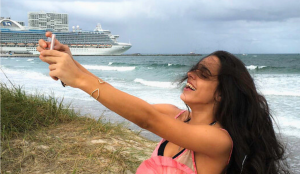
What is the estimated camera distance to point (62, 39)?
49375 millimetres

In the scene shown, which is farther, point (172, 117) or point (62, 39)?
point (62, 39)

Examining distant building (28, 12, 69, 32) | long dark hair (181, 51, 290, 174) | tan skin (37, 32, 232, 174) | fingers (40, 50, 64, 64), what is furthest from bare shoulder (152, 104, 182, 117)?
distant building (28, 12, 69, 32)

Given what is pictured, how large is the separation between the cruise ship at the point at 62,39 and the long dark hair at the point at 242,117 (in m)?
49.7

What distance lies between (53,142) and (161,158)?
183 centimetres

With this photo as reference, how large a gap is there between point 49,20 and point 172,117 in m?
61.1

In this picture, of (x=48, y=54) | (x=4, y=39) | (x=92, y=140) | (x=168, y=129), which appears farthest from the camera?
(x=4, y=39)

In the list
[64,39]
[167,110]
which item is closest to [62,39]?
[64,39]

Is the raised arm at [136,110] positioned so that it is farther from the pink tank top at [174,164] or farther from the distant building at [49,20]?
the distant building at [49,20]

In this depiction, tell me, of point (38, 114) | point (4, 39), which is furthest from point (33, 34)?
point (38, 114)

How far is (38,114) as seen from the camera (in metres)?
3.16

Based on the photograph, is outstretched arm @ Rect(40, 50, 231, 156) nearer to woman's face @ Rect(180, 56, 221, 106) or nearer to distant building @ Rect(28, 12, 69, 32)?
woman's face @ Rect(180, 56, 221, 106)

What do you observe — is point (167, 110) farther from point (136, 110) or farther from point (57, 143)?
point (57, 143)

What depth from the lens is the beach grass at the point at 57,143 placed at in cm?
235

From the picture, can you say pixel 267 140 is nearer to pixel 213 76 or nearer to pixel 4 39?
pixel 213 76
